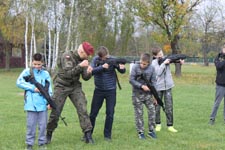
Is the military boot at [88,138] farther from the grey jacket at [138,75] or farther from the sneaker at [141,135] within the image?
the grey jacket at [138,75]

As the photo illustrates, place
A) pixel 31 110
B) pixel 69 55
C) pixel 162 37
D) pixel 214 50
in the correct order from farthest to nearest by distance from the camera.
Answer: pixel 214 50
pixel 162 37
pixel 69 55
pixel 31 110

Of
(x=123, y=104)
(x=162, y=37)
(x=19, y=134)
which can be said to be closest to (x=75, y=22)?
(x=162, y=37)

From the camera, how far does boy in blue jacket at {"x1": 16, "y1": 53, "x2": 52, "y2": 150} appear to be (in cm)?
652

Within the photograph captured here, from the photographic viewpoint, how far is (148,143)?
24.1 feet

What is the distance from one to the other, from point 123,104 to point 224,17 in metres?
45.7

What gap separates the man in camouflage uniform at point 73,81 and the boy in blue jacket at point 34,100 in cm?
36

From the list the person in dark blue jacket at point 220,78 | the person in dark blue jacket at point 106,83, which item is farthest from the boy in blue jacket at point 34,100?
the person in dark blue jacket at point 220,78

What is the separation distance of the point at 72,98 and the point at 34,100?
34.0 inches

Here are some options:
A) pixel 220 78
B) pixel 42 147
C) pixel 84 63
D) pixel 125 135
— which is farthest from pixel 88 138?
pixel 220 78

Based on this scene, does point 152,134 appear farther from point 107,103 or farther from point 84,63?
point 84,63

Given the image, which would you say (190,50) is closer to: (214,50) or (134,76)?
(214,50)

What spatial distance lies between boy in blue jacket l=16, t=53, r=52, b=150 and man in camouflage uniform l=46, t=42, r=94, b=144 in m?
0.36

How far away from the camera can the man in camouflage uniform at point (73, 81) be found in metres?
6.97

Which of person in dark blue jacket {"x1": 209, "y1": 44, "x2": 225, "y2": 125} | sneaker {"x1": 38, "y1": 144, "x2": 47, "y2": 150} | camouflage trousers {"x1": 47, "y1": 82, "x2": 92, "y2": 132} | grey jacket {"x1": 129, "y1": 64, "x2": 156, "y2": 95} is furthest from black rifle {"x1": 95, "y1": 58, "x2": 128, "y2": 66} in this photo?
person in dark blue jacket {"x1": 209, "y1": 44, "x2": 225, "y2": 125}
